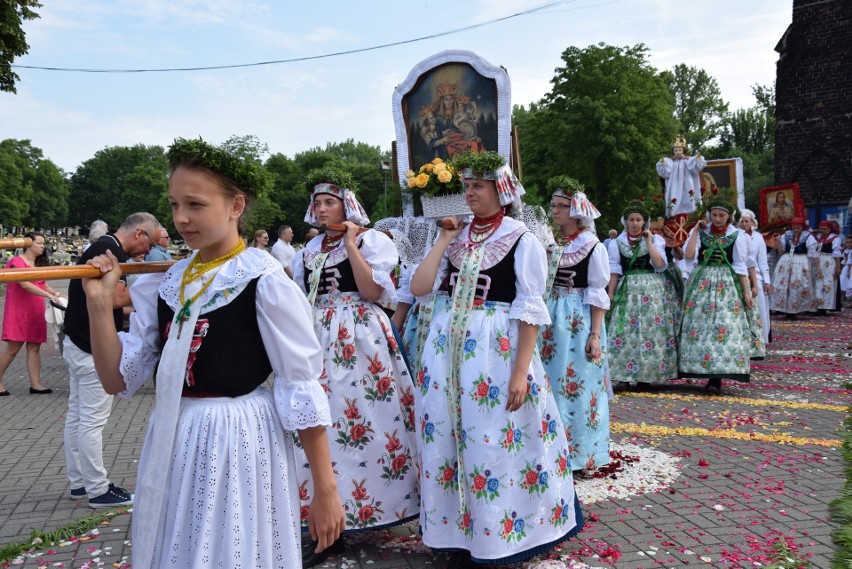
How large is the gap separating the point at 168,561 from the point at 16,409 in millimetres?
7569

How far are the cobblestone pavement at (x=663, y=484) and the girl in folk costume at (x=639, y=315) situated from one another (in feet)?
1.07

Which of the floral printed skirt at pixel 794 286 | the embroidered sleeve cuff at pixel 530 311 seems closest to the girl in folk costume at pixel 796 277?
the floral printed skirt at pixel 794 286

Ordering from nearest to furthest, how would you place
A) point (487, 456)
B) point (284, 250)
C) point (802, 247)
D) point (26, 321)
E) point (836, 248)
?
1. point (487, 456)
2. point (26, 321)
3. point (284, 250)
4. point (802, 247)
5. point (836, 248)

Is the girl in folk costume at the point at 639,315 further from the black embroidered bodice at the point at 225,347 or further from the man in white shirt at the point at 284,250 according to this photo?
the black embroidered bodice at the point at 225,347

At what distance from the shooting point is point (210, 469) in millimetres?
2197

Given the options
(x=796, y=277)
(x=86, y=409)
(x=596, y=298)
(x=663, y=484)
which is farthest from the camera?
(x=796, y=277)

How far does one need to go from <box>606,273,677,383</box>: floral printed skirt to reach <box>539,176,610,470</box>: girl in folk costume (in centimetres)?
301

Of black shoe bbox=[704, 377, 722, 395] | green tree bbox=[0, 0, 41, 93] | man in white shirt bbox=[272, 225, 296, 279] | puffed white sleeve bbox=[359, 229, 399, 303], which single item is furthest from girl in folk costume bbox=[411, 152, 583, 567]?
green tree bbox=[0, 0, 41, 93]

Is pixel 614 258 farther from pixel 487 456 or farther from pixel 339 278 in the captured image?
pixel 487 456

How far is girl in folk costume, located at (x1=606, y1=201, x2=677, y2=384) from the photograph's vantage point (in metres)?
8.88

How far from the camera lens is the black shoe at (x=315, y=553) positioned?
413 centimetres

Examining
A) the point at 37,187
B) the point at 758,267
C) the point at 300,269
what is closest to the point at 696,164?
the point at 758,267

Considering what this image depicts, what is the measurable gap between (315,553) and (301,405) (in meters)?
2.23

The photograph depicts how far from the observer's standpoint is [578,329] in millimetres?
5922
